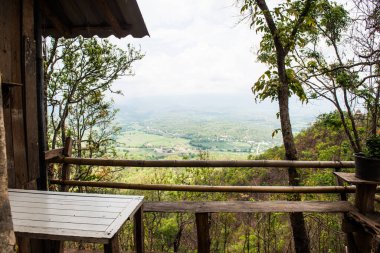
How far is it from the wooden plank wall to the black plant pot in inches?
124

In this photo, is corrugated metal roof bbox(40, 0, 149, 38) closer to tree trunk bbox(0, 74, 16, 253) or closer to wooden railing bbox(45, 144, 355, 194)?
wooden railing bbox(45, 144, 355, 194)

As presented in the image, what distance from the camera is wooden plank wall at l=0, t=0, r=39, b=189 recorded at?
8.06 feet

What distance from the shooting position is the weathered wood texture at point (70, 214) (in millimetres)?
1516

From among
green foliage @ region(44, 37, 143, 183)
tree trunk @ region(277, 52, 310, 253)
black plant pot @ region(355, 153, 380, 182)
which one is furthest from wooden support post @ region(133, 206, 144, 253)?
green foliage @ region(44, 37, 143, 183)

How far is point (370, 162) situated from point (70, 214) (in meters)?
2.50

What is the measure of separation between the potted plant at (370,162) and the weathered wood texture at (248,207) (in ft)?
1.56

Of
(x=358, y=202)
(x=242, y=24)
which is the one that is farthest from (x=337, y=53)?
(x=358, y=202)

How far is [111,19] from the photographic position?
304 cm

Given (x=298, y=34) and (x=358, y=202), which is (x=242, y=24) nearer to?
(x=298, y=34)

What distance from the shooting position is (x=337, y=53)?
9.41 meters

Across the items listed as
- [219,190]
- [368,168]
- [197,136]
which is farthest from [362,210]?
[197,136]

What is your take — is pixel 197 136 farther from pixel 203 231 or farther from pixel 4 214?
pixel 4 214

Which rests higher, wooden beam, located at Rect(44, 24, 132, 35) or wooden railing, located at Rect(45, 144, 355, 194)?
wooden beam, located at Rect(44, 24, 132, 35)

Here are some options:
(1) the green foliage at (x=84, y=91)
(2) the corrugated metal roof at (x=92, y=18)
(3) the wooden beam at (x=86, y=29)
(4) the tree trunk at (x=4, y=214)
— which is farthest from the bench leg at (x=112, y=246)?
(1) the green foliage at (x=84, y=91)
